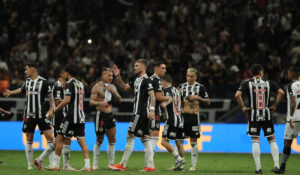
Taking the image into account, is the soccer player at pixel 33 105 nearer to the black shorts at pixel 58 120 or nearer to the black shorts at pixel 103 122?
the black shorts at pixel 58 120

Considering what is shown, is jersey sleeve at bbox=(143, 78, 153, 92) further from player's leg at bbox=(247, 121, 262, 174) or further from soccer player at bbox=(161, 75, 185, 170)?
player's leg at bbox=(247, 121, 262, 174)

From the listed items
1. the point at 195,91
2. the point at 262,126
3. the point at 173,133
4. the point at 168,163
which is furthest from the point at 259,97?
the point at 168,163

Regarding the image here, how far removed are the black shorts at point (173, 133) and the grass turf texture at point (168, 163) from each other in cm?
72

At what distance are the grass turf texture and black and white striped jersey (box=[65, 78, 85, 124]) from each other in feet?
3.69

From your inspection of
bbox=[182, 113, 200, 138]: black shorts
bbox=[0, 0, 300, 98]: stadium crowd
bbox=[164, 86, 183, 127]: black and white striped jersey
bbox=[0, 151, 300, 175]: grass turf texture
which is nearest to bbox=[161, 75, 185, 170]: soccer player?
bbox=[164, 86, 183, 127]: black and white striped jersey

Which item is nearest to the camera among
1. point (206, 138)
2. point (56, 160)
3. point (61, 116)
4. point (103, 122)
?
point (56, 160)

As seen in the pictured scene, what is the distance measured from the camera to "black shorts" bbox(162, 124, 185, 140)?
12.6 m

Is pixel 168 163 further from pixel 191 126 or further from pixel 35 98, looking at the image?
pixel 35 98

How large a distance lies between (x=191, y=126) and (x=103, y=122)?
2039 millimetres

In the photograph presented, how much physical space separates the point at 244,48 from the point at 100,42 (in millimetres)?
5648

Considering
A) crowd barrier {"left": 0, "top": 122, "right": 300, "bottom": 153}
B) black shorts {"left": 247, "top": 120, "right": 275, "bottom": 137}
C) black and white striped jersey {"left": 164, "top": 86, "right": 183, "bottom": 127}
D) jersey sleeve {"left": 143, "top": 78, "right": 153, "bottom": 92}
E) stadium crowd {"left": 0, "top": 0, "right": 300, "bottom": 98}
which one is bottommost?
crowd barrier {"left": 0, "top": 122, "right": 300, "bottom": 153}

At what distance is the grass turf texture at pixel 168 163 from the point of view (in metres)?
11.4

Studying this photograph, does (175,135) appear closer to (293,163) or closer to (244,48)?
(293,163)

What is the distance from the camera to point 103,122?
1197 centimetres
